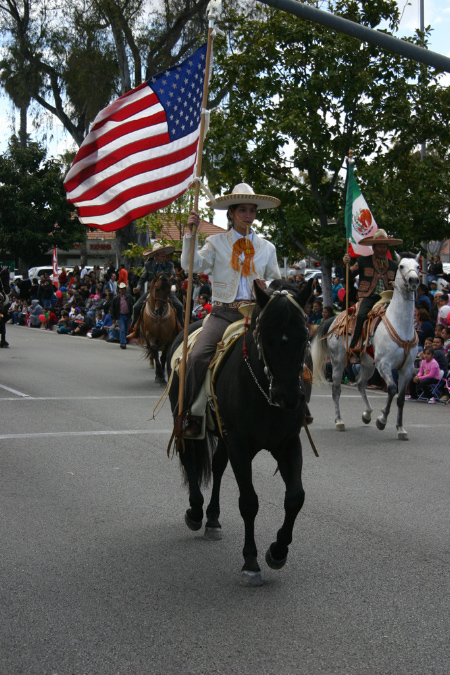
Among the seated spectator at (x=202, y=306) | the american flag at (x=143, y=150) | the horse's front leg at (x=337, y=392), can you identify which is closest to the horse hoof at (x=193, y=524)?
the american flag at (x=143, y=150)

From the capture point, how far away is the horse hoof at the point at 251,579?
5.00 metres

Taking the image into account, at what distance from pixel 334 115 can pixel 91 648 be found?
18.8 meters

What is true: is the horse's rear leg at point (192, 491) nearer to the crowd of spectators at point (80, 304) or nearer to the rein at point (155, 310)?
the rein at point (155, 310)

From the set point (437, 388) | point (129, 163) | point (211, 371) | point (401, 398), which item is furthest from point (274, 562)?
point (437, 388)

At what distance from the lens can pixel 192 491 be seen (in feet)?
20.3

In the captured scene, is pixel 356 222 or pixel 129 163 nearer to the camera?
pixel 129 163

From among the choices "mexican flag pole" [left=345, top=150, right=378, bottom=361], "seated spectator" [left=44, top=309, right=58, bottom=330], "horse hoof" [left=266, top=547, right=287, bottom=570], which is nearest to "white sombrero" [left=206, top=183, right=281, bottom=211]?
"horse hoof" [left=266, top=547, right=287, bottom=570]

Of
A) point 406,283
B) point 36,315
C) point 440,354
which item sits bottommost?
point 36,315

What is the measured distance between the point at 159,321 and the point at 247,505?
1127 centimetres

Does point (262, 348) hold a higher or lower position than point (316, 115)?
lower

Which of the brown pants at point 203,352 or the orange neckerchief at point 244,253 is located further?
the orange neckerchief at point 244,253

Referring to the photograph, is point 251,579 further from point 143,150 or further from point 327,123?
point 327,123

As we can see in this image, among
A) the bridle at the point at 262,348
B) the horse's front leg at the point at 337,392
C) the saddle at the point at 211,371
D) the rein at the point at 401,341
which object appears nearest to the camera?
the bridle at the point at 262,348

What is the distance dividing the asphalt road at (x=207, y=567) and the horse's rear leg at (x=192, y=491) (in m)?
0.12
